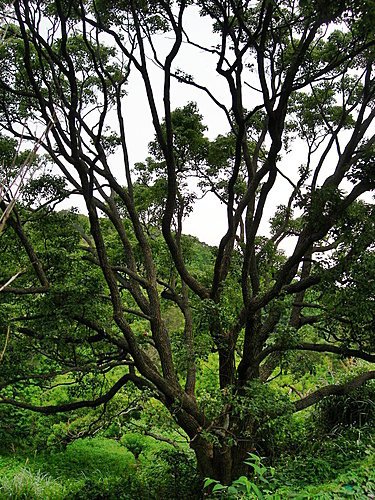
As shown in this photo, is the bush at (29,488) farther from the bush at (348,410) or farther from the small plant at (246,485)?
the small plant at (246,485)

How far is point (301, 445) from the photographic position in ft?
23.2

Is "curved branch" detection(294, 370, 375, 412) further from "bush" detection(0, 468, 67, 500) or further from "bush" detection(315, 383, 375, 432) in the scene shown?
"bush" detection(0, 468, 67, 500)

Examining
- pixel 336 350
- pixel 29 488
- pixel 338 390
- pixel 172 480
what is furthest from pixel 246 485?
pixel 29 488

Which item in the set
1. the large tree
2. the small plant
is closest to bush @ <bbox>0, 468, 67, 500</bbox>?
the large tree

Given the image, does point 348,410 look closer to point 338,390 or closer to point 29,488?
point 338,390

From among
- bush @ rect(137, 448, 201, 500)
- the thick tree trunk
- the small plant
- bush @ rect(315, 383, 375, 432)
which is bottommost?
bush @ rect(137, 448, 201, 500)

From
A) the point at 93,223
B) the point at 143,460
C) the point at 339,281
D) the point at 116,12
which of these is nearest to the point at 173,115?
the point at 116,12

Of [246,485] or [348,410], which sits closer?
[246,485]

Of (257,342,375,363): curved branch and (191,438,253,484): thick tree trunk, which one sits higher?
(257,342,375,363): curved branch

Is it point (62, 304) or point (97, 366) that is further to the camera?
point (97, 366)

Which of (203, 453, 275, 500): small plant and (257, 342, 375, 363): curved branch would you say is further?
(257, 342, 375, 363): curved branch

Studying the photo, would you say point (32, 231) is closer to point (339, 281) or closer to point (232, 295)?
point (232, 295)

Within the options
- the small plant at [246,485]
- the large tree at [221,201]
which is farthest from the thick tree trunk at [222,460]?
the small plant at [246,485]

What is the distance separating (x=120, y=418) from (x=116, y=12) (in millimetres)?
6188
